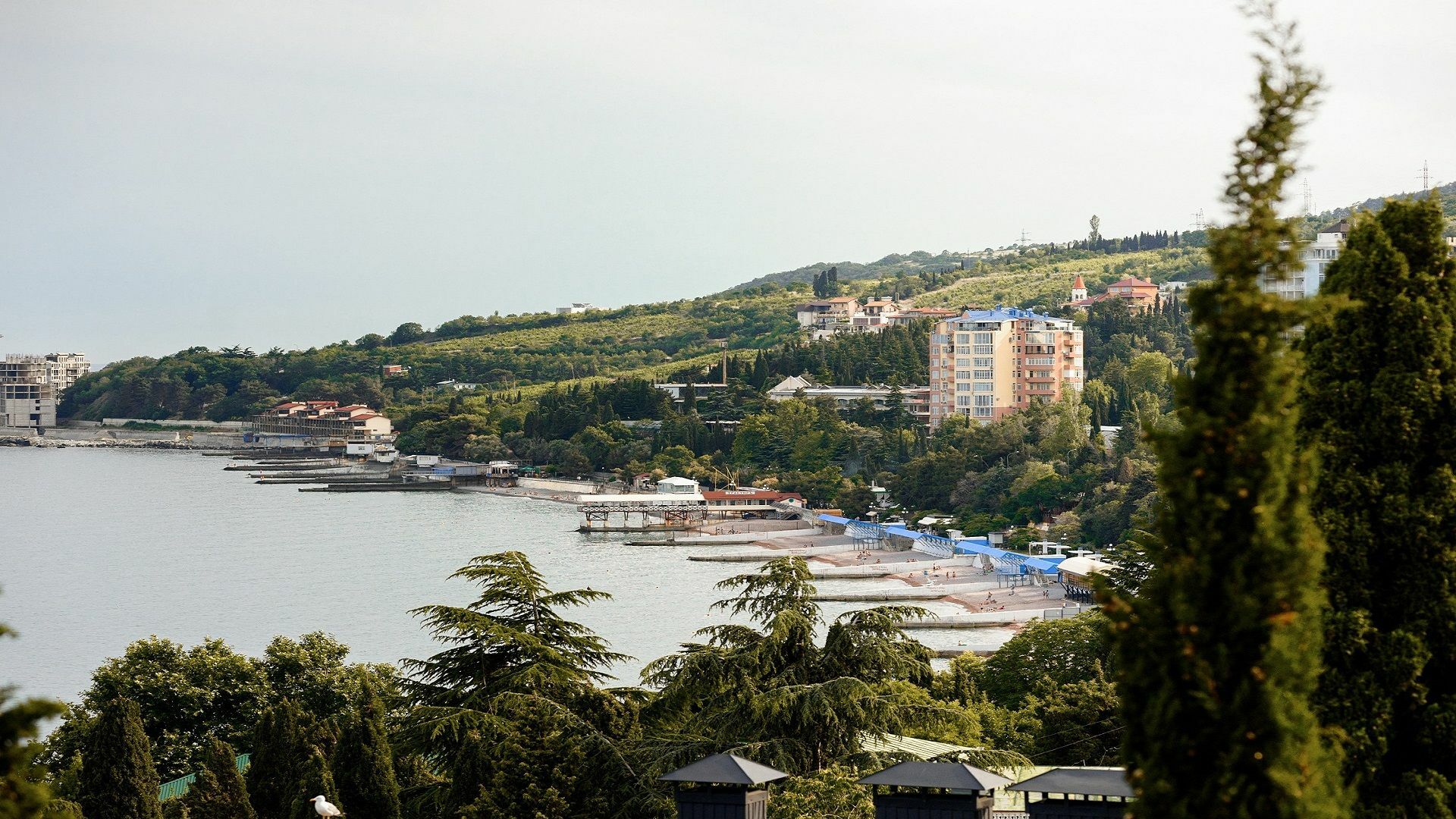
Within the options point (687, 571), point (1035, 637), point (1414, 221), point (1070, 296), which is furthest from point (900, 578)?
point (1070, 296)

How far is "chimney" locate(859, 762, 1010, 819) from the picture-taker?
6.80 metres

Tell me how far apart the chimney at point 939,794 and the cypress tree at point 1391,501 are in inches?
73.4

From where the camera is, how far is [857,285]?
120m

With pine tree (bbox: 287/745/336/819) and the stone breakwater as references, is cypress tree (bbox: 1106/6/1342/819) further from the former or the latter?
the stone breakwater

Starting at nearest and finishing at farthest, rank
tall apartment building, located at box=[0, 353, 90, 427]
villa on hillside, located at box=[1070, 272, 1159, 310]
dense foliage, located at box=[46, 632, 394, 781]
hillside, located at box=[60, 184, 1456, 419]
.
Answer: dense foliage, located at box=[46, 632, 394, 781]
villa on hillside, located at box=[1070, 272, 1159, 310]
hillside, located at box=[60, 184, 1456, 419]
tall apartment building, located at box=[0, 353, 90, 427]

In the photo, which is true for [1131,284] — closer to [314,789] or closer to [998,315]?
[998,315]

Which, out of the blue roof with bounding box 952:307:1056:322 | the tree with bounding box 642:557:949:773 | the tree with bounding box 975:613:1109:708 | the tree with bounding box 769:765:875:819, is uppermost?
the blue roof with bounding box 952:307:1056:322

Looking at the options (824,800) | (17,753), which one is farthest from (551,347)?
(17,753)

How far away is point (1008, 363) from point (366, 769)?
163 feet

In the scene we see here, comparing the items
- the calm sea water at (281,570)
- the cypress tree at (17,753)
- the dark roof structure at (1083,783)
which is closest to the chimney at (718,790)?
the dark roof structure at (1083,783)

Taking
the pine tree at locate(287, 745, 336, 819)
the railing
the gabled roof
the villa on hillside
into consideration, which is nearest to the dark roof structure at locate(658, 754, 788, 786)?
the pine tree at locate(287, 745, 336, 819)

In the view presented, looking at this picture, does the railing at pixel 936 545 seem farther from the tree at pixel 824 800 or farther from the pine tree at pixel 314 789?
the tree at pixel 824 800

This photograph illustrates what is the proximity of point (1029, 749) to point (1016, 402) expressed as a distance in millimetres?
46191

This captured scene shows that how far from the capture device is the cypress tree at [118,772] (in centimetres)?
1146
